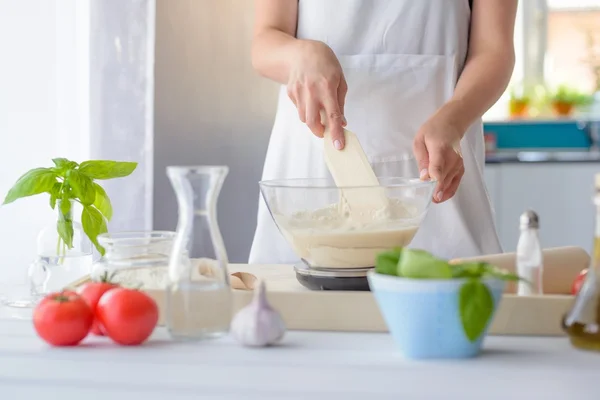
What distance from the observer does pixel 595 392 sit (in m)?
0.86

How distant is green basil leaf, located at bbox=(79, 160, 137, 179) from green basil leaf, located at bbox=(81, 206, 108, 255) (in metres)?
0.06

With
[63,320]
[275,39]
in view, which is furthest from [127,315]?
[275,39]

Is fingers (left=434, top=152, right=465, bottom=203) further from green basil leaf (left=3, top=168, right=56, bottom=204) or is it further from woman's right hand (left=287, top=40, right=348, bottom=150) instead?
green basil leaf (left=3, top=168, right=56, bottom=204)

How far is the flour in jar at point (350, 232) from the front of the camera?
1262 mm

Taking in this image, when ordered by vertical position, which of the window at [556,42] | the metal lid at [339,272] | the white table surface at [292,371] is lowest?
the white table surface at [292,371]

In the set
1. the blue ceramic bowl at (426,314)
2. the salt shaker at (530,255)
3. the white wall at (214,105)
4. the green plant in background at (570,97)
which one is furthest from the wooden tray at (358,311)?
the green plant in background at (570,97)

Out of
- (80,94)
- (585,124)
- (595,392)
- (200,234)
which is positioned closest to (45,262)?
(200,234)

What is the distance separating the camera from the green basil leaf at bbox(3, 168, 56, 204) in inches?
50.5

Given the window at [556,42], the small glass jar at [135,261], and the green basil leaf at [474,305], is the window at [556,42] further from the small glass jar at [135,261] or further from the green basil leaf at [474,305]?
the green basil leaf at [474,305]

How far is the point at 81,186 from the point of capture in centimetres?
133

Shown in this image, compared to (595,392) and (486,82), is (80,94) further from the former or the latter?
(595,392)

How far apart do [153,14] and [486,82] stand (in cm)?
102

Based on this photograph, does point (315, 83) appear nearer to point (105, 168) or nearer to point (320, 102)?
point (320, 102)

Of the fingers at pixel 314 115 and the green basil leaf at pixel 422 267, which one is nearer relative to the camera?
the green basil leaf at pixel 422 267
